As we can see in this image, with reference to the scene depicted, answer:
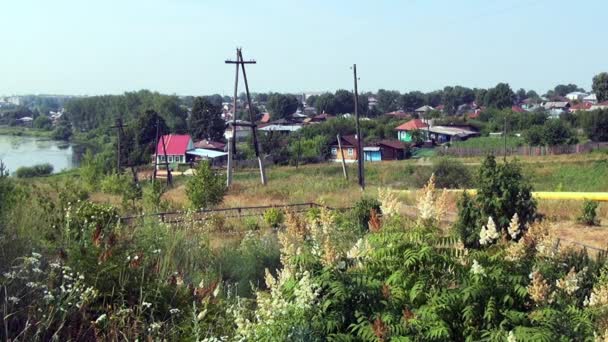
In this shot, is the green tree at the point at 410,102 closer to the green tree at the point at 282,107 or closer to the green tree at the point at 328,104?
the green tree at the point at 328,104

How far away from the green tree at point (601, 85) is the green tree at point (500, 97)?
12.6 metres

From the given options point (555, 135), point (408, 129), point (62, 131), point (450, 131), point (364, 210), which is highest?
point (364, 210)

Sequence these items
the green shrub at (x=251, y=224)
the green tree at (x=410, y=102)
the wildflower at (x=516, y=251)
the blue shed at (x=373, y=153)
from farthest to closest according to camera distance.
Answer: the green tree at (x=410, y=102) → the blue shed at (x=373, y=153) → the green shrub at (x=251, y=224) → the wildflower at (x=516, y=251)

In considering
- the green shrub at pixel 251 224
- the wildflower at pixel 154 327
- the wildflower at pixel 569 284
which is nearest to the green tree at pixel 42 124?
the green shrub at pixel 251 224

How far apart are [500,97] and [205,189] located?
9338cm

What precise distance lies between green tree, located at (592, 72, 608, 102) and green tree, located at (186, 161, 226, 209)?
9051 centimetres

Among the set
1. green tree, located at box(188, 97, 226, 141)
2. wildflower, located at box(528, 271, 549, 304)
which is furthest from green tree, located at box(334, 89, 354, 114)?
wildflower, located at box(528, 271, 549, 304)

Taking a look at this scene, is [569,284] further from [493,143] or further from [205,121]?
[205,121]

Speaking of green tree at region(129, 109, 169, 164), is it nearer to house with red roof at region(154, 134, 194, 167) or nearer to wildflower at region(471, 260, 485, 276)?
house with red roof at region(154, 134, 194, 167)

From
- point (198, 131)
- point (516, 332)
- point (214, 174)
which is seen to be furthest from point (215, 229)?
point (198, 131)

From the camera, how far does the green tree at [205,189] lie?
810 inches

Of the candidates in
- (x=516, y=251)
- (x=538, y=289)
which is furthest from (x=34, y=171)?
(x=538, y=289)

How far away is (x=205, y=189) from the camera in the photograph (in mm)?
20672

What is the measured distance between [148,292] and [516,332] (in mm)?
2049
